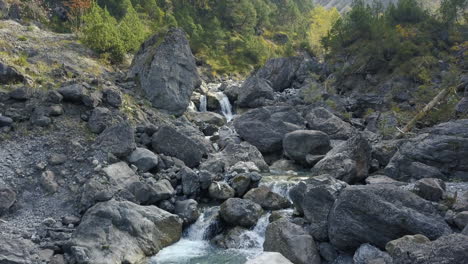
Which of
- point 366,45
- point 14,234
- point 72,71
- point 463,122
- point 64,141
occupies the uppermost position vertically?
point 366,45

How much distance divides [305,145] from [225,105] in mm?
20731

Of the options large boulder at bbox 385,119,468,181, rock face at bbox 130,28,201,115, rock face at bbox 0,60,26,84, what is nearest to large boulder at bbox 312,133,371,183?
large boulder at bbox 385,119,468,181

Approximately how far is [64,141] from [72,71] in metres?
12.1

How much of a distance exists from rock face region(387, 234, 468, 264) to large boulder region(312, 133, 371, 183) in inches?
519

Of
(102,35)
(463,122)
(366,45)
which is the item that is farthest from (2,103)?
(366,45)

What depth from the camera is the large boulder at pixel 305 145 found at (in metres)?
32.4

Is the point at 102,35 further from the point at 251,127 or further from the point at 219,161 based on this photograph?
the point at 219,161

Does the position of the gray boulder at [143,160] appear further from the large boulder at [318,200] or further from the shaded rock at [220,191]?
the large boulder at [318,200]

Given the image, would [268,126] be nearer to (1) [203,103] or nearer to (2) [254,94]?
(1) [203,103]

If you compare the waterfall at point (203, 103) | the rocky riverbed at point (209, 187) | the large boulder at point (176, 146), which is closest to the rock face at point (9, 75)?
the rocky riverbed at point (209, 187)

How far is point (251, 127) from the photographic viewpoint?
36.8 meters

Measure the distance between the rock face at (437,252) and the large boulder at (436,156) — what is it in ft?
40.1

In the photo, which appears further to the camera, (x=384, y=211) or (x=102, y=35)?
(x=102, y=35)

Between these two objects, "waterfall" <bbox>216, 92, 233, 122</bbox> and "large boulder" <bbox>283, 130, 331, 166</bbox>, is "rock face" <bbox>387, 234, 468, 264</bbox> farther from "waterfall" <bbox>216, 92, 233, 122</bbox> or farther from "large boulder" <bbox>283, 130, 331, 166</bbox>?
"waterfall" <bbox>216, 92, 233, 122</bbox>
